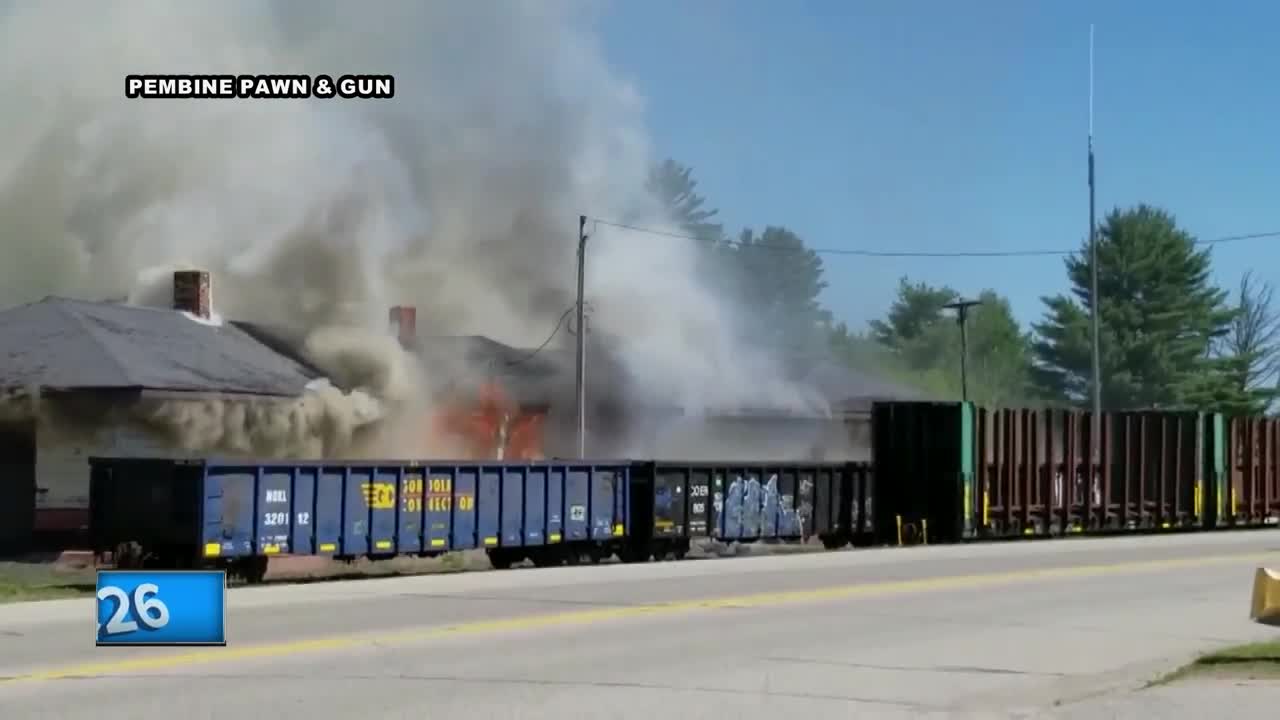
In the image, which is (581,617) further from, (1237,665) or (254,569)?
(254,569)

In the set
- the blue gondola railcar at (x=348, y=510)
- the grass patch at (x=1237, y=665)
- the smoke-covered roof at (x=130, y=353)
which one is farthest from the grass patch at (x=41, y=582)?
the grass patch at (x=1237, y=665)

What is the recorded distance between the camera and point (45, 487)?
35.2 m

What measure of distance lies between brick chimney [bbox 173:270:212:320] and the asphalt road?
23.2 m

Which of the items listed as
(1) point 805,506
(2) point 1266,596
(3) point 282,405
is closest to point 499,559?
(1) point 805,506

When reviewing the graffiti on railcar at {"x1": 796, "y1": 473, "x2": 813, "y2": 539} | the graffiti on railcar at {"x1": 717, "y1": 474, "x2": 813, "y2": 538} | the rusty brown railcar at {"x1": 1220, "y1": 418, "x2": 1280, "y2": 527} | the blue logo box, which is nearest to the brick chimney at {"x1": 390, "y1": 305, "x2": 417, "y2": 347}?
the graffiti on railcar at {"x1": 796, "y1": 473, "x2": 813, "y2": 539}

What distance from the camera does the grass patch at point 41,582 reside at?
20922mm

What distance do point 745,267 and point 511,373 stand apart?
55751 mm

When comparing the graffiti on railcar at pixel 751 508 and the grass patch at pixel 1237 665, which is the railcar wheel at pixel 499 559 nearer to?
the graffiti on railcar at pixel 751 508

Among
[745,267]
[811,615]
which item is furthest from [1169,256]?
[811,615]

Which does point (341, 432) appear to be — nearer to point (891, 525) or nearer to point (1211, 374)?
point (891, 525)

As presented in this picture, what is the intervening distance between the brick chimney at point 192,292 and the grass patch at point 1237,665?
3417 cm

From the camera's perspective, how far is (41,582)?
2478cm

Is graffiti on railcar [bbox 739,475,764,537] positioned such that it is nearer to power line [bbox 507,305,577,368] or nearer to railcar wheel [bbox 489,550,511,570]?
railcar wheel [bbox 489,550,511,570]

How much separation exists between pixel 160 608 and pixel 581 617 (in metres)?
4.91
